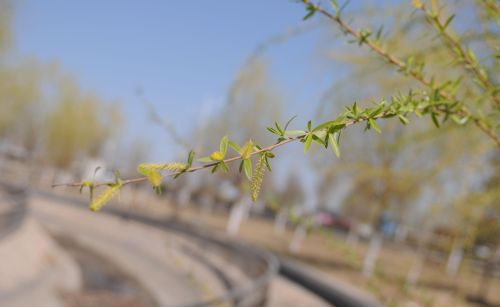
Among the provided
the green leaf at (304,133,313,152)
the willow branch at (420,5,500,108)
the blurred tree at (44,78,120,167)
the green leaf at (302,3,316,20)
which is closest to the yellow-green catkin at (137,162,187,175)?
the green leaf at (304,133,313,152)

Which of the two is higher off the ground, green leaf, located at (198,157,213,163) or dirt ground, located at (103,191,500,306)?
green leaf, located at (198,157,213,163)

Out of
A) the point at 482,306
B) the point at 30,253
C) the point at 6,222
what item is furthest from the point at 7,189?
the point at 482,306

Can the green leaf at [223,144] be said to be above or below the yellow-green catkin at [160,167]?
above

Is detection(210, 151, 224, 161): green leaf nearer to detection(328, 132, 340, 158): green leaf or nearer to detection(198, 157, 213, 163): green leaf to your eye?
detection(198, 157, 213, 163): green leaf

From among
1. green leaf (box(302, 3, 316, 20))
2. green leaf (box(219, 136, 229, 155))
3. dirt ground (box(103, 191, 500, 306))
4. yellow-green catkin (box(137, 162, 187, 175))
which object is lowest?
dirt ground (box(103, 191, 500, 306))

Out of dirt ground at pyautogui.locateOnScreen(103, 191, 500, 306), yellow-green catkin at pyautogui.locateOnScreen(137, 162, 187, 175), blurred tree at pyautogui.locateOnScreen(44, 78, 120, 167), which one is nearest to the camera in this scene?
yellow-green catkin at pyautogui.locateOnScreen(137, 162, 187, 175)

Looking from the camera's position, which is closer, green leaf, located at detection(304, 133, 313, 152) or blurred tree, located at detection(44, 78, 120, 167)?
green leaf, located at detection(304, 133, 313, 152)

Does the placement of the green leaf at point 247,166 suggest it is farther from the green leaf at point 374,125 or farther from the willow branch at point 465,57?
the willow branch at point 465,57

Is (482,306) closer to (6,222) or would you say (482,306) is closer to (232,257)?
(232,257)

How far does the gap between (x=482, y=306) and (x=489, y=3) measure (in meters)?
13.1

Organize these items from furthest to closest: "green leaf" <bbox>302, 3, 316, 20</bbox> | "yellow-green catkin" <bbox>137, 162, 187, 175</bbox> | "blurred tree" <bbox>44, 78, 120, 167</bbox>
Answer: "blurred tree" <bbox>44, 78, 120, 167</bbox> < "green leaf" <bbox>302, 3, 316, 20</bbox> < "yellow-green catkin" <bbox>137, 162, 187, 175</bbox>

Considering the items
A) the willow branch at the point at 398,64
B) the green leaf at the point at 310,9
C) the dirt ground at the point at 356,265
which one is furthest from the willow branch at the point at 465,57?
the dirt ground at the point at 356,265

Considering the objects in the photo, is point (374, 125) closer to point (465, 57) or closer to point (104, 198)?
point (104, 198)

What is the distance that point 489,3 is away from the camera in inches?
45.3
